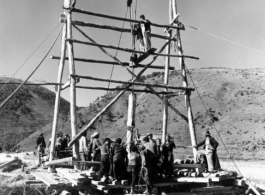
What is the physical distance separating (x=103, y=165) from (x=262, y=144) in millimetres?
26747

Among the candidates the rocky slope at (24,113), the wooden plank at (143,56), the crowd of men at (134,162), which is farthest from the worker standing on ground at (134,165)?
the rocky slope at (24,113)

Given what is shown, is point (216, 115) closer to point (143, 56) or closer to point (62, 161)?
point (143, 56)

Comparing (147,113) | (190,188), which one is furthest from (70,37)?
(147,113)

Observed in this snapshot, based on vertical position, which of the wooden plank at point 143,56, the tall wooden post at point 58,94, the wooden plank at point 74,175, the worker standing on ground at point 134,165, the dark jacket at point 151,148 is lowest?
the wooden plank at point 74,175

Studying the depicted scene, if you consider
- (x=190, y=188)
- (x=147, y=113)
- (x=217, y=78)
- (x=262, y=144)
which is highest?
(x=217, y=78)

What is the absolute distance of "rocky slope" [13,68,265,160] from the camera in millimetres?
33312

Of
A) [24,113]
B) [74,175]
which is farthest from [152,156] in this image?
[24,113]

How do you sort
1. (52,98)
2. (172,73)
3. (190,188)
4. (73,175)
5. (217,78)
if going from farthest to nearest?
1. (52,98)
2. (172,73)
3. (217,78)
4. (190,188)
5. (73,175)

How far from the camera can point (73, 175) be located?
812cm

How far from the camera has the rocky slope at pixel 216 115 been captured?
33312mm

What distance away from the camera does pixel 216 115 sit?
136 feet

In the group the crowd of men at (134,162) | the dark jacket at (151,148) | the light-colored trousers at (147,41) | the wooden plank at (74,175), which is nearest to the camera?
the wooden plank at (74,175)

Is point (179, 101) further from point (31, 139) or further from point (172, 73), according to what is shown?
point (31, 139)

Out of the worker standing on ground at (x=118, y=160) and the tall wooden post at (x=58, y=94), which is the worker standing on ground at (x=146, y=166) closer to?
the worker standing on ground at (x=118, y=160)
